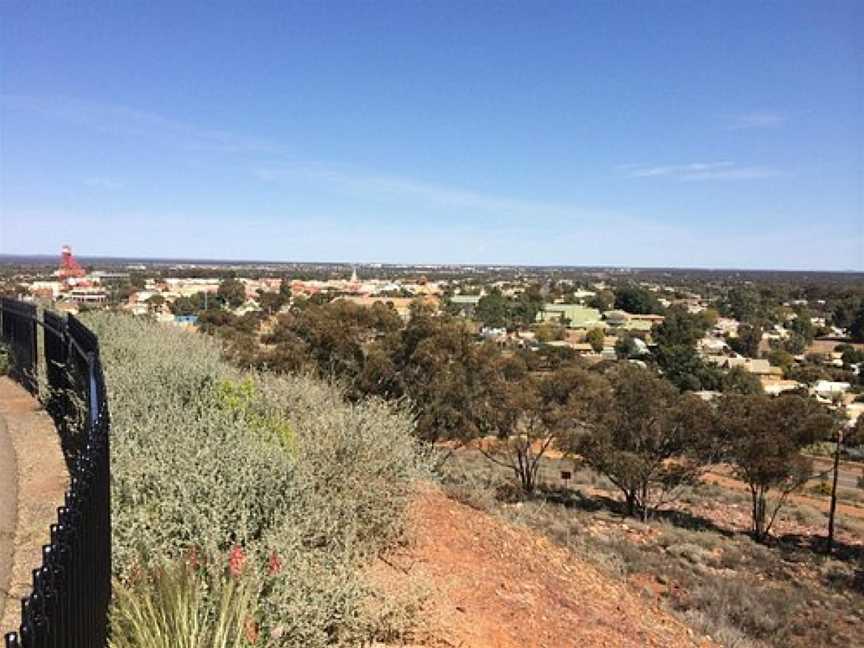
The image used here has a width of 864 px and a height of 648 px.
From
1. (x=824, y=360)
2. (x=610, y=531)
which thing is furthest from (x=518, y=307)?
(x=610, y=531)

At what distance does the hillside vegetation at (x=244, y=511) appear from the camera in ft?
11.9

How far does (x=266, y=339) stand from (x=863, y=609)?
22.5 m

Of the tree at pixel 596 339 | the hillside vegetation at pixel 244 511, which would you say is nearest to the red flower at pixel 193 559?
the hillside vegetation at pixel 244 511

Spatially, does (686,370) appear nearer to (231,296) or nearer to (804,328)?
(804,328)

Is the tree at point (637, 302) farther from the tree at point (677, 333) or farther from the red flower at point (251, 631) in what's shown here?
the red flower at point (251, 631)

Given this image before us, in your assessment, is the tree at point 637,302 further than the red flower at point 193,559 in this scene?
Yes

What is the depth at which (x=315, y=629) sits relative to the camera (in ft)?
12.9

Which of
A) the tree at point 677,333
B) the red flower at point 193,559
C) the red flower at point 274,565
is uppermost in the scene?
the red flower at point 193,559

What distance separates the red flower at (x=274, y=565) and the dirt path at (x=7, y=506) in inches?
54.3

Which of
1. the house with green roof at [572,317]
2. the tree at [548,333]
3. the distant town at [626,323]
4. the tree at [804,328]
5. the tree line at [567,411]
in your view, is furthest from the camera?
the house with green roof at [572,317]

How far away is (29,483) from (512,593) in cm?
435

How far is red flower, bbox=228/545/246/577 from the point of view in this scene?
12.5 ft

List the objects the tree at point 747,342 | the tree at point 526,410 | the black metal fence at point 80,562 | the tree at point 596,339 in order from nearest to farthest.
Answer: the black metal fence at point 80,562
the tree at point 526,410
the tree at point 596,339
the tree at point 747,342

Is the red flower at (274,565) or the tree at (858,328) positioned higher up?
the red flower at (274,565)
